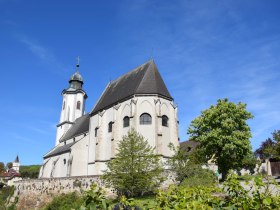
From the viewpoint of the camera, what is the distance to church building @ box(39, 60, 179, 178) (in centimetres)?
3209

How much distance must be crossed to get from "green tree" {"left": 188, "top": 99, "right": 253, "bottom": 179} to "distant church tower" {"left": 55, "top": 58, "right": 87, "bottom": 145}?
30.6m

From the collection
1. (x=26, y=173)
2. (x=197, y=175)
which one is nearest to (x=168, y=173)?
(x=197, y=175)

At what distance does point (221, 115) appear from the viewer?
1086 inches

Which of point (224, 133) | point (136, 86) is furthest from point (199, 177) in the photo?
point (136, 86)

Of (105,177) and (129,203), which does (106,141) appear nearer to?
(105,177)

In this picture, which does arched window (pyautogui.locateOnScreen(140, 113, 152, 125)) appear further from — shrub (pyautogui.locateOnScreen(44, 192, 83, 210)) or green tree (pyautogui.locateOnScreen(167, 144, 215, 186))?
shrub (pyautogui.locateOnScreen(44, 192, 83, 210))

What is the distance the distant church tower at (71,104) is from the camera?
5307cm

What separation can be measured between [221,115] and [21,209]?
83.6 feet

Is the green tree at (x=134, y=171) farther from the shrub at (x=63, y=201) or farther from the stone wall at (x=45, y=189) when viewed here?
the shrub at (x=63, y=201)

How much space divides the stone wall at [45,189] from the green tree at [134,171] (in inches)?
182

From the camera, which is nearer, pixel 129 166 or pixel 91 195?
pixel 91 195

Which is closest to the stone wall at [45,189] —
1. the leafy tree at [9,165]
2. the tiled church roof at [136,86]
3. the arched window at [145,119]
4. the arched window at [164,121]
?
the arched window at [145,119]

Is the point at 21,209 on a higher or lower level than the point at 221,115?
lower

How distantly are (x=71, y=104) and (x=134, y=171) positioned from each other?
1372 inches
